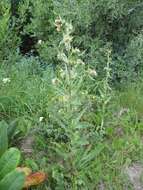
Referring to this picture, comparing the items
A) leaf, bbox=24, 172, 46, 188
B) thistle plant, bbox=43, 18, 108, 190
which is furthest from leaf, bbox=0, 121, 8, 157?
thistle plant, bbox=43, 18, 108, 190

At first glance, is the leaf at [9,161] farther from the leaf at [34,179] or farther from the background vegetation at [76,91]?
the background vegetation at [76,91]

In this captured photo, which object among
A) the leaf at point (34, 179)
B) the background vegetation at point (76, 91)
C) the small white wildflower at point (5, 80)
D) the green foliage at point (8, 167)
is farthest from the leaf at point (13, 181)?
the small white wildflower at point (5, 80)

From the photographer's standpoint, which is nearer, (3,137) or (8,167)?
(8,167)

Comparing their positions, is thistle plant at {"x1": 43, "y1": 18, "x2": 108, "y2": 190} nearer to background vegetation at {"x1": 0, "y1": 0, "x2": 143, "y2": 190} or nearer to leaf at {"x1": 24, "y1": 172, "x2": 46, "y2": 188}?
background vegetation at {"x1": 0, "y1": 0, "x2": 143, "y2": 190}

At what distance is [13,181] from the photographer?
12.0ft

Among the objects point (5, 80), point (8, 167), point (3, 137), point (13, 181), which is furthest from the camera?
point (5, 80)

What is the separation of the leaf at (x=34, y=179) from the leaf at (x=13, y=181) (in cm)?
33

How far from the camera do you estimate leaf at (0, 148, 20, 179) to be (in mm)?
3895

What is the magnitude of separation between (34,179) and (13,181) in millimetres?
389

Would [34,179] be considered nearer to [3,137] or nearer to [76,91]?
[3,137]

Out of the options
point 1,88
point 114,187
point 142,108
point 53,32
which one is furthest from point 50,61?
point 114,187

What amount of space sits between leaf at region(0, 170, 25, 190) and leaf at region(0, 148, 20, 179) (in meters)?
0.20

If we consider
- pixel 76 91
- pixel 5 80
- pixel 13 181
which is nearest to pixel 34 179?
pixel 13 181

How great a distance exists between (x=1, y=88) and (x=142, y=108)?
4.74ft
